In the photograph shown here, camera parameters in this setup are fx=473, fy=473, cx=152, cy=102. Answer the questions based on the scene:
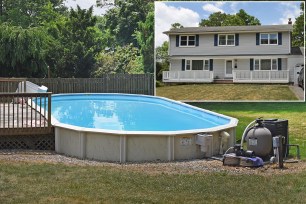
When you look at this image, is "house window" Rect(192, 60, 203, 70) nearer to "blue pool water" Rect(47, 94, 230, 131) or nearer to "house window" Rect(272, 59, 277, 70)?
"house window" Rect(272, 59, 277, 70)

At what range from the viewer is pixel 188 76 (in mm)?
26375

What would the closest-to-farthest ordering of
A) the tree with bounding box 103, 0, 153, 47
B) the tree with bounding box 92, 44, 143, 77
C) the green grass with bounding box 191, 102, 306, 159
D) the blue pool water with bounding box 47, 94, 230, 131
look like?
the green grass with bounding box 191, 102, 306, 159 → the blue pool water with bounding box 47, 94, 230, 131 → the tree with bounding box 92, 44, 143, 77 → the tree with bounding box 103, 0, 153, 47

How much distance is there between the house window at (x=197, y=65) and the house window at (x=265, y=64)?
284cm

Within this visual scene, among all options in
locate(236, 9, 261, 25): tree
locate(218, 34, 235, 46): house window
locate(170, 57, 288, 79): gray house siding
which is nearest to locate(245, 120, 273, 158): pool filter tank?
locate(170, 57, 288, 79): gray house siding

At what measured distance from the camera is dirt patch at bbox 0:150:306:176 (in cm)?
794

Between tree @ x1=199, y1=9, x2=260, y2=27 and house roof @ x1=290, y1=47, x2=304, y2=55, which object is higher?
tree @ x1=199, y1=9, x2=260, y2=27

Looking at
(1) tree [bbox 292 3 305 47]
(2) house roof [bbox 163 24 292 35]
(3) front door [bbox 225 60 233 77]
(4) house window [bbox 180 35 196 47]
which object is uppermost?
(1) tree [bbox 292 3 305 47]

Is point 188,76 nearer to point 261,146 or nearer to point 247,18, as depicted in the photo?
point 247,18

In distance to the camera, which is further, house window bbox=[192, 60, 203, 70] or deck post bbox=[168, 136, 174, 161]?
house window bbox=[192, 60, 203, 70]

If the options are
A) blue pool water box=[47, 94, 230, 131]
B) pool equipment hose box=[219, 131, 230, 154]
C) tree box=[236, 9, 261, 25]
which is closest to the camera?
pool equipment hose box=[219, 131, 230, 154]

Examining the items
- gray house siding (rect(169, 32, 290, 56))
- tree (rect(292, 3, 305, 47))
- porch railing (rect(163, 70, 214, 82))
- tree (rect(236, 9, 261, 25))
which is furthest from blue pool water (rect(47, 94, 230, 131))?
tree (rect(292, 3, 305, 47))

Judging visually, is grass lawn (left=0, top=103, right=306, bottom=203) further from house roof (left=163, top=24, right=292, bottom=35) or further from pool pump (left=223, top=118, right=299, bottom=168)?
house roof (left=163, top=24, right=292, bottom=35)

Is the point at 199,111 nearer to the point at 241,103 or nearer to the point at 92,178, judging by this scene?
the point at 241,103

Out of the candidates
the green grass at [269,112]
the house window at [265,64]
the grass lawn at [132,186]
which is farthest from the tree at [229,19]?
the grass lawn at [132,186]
